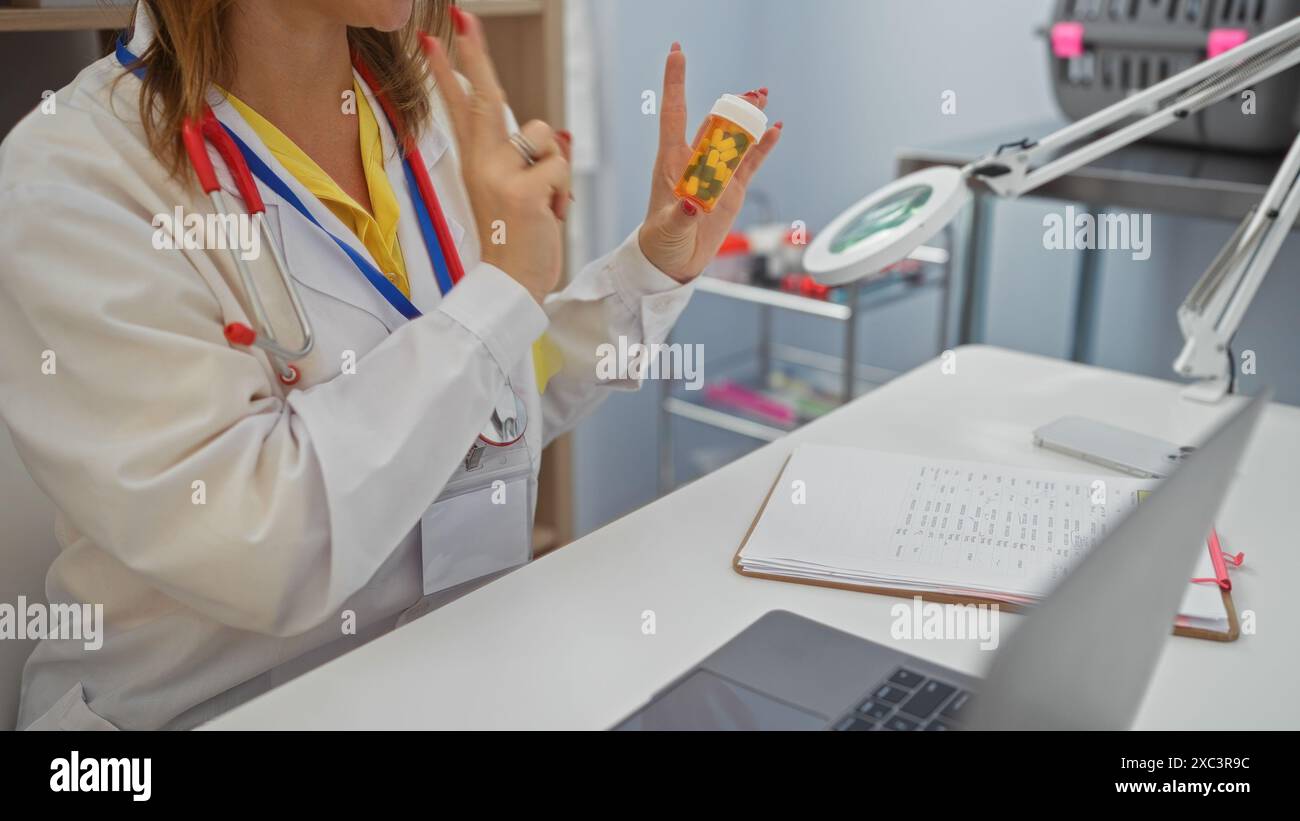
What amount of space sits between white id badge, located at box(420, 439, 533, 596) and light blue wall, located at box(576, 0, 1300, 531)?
130 centimetres

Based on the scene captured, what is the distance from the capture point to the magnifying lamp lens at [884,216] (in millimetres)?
1033

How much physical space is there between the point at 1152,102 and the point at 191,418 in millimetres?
861

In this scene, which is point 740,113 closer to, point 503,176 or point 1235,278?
point 503,176

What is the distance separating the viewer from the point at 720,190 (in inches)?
40.1

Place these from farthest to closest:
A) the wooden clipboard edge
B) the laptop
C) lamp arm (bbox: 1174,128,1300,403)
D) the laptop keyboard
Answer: lamp arm (bbox: 1174,128,1300,403) < the wooden clipboard edge < the laptop keyboard < the laptop

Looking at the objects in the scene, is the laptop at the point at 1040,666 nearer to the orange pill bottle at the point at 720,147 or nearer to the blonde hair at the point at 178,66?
the orange pill bottle at the point at 720,147

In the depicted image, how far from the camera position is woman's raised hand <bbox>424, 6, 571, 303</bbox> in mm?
836

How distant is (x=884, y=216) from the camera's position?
1.07 metres

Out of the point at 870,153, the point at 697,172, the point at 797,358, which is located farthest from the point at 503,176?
the point at 797,358

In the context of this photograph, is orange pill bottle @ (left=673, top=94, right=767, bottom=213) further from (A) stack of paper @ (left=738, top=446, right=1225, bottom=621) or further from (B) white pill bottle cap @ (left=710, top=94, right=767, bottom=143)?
(A) stack of paper @ (left=738, top=446, right=1225, bottom=621)

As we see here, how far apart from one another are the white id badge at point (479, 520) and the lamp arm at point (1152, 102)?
0.52 meters

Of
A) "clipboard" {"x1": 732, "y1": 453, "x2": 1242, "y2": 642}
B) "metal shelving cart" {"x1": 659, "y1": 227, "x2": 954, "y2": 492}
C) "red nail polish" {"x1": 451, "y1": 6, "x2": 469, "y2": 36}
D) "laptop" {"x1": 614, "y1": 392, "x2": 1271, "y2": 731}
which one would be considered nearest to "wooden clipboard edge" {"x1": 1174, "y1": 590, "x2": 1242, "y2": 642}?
"clipboard" {"x1": 732, "y1": 453, "x2": 1242, "y2": 642}

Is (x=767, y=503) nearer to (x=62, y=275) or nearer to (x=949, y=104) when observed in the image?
(x=62, y=275)
